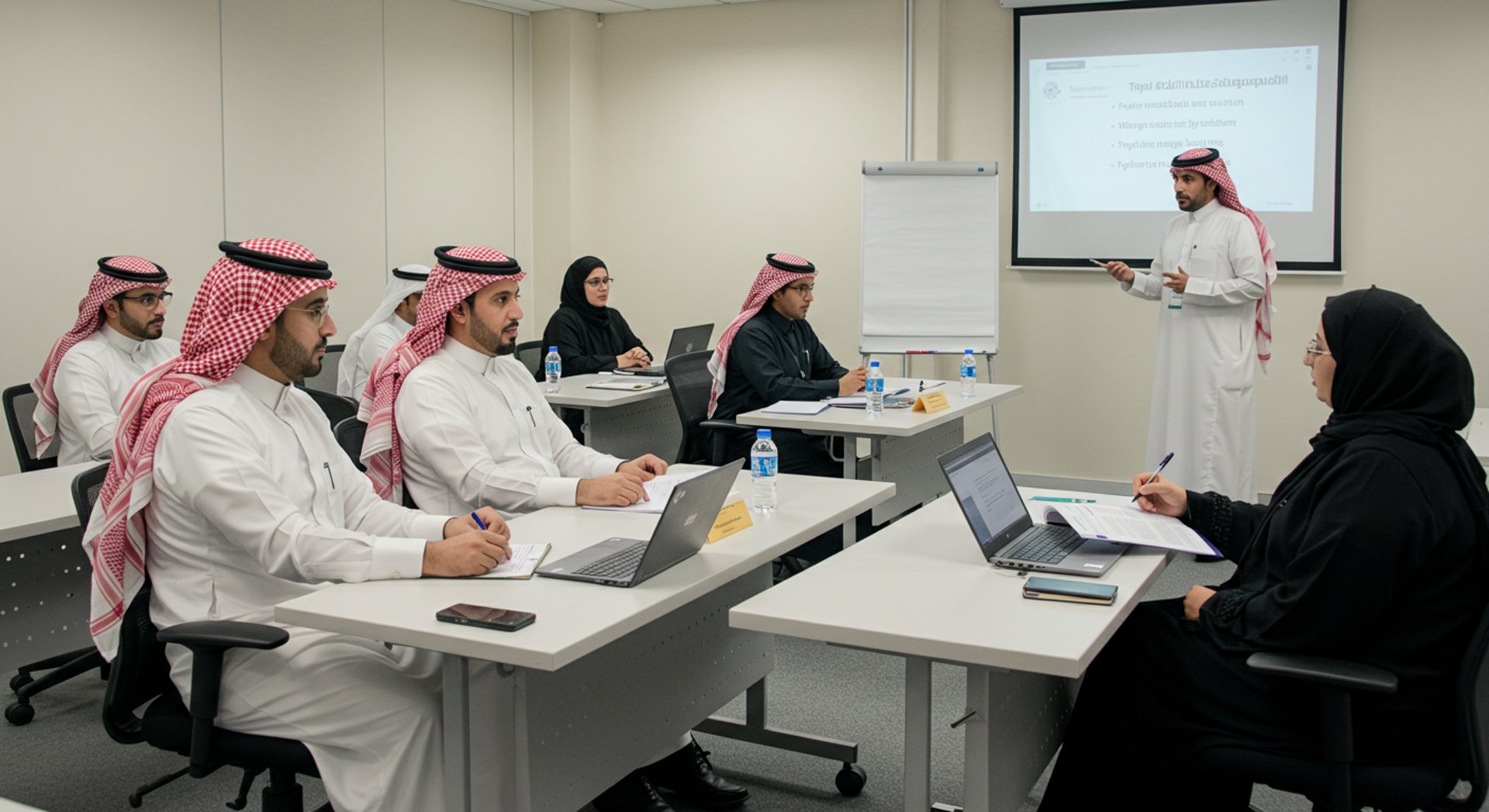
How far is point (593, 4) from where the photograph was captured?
24.8ft

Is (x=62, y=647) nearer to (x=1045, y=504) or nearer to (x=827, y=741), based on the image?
(x=827, y=741)

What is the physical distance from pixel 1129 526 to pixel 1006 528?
281 millimetres

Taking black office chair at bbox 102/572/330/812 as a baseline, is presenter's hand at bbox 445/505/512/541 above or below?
above

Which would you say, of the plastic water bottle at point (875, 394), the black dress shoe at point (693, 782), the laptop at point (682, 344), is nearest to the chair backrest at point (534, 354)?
the laptop at point (682, 344)

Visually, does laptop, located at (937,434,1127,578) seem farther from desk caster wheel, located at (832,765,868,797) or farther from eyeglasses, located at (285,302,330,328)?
eyeglasses, located at (285,302,330,328)

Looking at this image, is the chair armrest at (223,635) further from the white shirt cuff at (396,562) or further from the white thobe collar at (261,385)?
the white thobe collar at (261,385)

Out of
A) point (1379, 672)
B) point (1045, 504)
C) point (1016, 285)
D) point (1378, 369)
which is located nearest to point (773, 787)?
point (1045, 504)

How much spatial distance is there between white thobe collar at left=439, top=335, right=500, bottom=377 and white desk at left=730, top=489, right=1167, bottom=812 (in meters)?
1.22

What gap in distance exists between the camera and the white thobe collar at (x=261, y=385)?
8.21ft

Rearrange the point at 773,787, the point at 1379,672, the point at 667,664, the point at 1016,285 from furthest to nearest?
the point at 1016,285 → the point at 773,787 → the point at 667,664 → the point at 1379,672

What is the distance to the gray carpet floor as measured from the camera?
311 cm

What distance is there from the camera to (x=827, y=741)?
10.6 feet

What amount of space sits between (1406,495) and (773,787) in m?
1.74

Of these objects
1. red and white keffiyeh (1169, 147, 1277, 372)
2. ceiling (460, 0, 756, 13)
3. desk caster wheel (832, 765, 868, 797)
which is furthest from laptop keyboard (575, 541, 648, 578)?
ceiling (460, 0, 756, 13)
